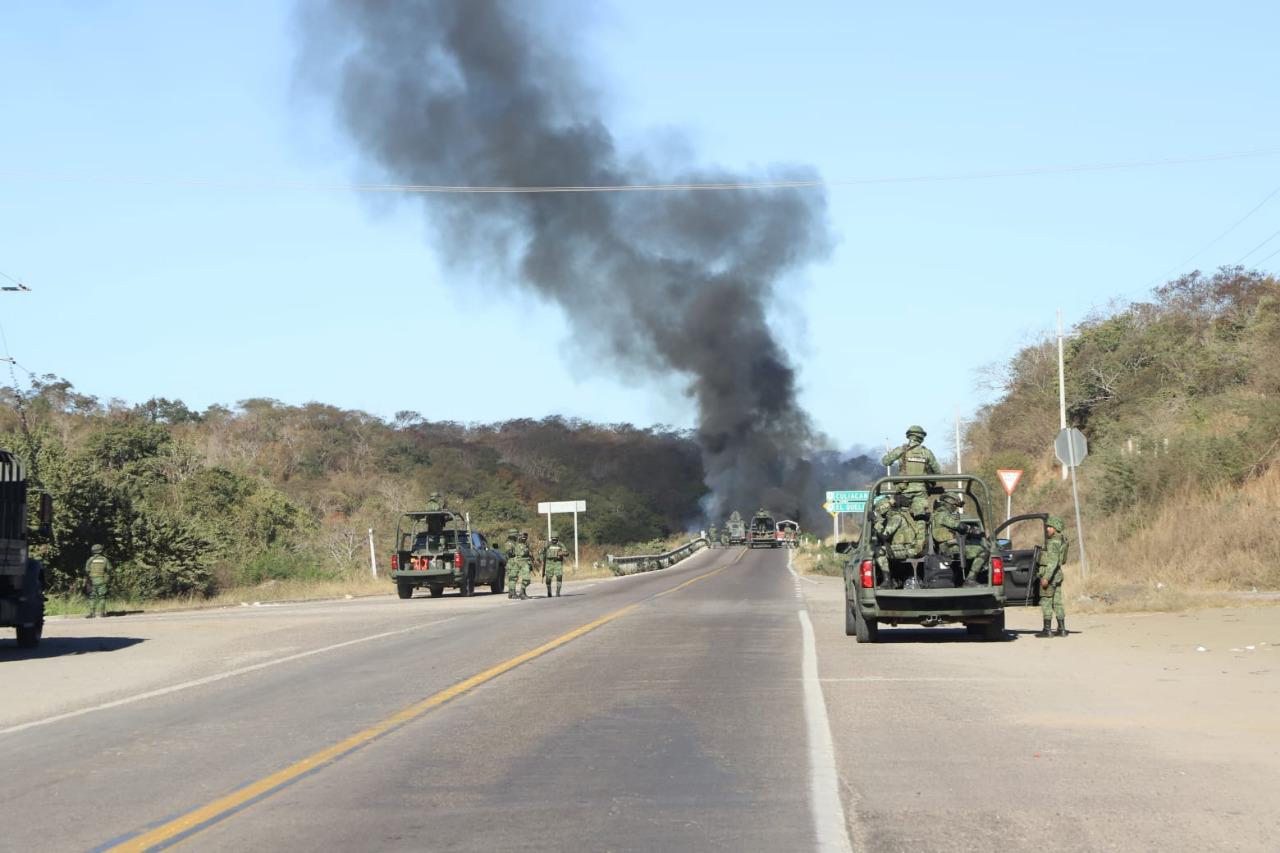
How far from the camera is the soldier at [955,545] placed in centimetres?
1661

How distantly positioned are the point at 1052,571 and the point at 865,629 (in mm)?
2533

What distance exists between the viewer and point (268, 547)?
163 ft

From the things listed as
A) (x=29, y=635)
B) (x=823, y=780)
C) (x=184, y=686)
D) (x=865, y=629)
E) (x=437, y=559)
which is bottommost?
(x=823, y=780)

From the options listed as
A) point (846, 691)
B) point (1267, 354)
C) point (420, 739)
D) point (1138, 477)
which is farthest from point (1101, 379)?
point (420, 739)

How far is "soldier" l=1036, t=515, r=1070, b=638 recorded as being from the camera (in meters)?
17.6

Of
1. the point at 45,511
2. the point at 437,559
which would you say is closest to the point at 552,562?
the point at 437,559

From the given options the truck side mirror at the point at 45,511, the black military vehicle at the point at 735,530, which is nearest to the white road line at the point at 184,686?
the truck side mirror at the point at 45,511

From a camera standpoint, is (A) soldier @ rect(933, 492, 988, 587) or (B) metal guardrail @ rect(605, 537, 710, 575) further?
(B) metal guardrail @ rect(605, 537, 710, 575)

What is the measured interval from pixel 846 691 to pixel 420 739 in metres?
4.27

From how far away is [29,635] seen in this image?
19.5m

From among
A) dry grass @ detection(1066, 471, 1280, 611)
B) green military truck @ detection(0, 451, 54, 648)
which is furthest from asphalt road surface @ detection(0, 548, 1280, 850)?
dry grass @ detection(1066, 471, 1280, 611)

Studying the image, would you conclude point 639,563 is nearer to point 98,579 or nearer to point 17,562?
point 98,579

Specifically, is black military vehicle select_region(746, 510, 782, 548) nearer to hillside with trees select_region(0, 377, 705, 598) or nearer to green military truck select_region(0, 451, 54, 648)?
hillside with trees select_region(0, 377, 705, 598)

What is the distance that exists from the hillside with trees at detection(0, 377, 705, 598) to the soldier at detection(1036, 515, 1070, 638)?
24.9 m
